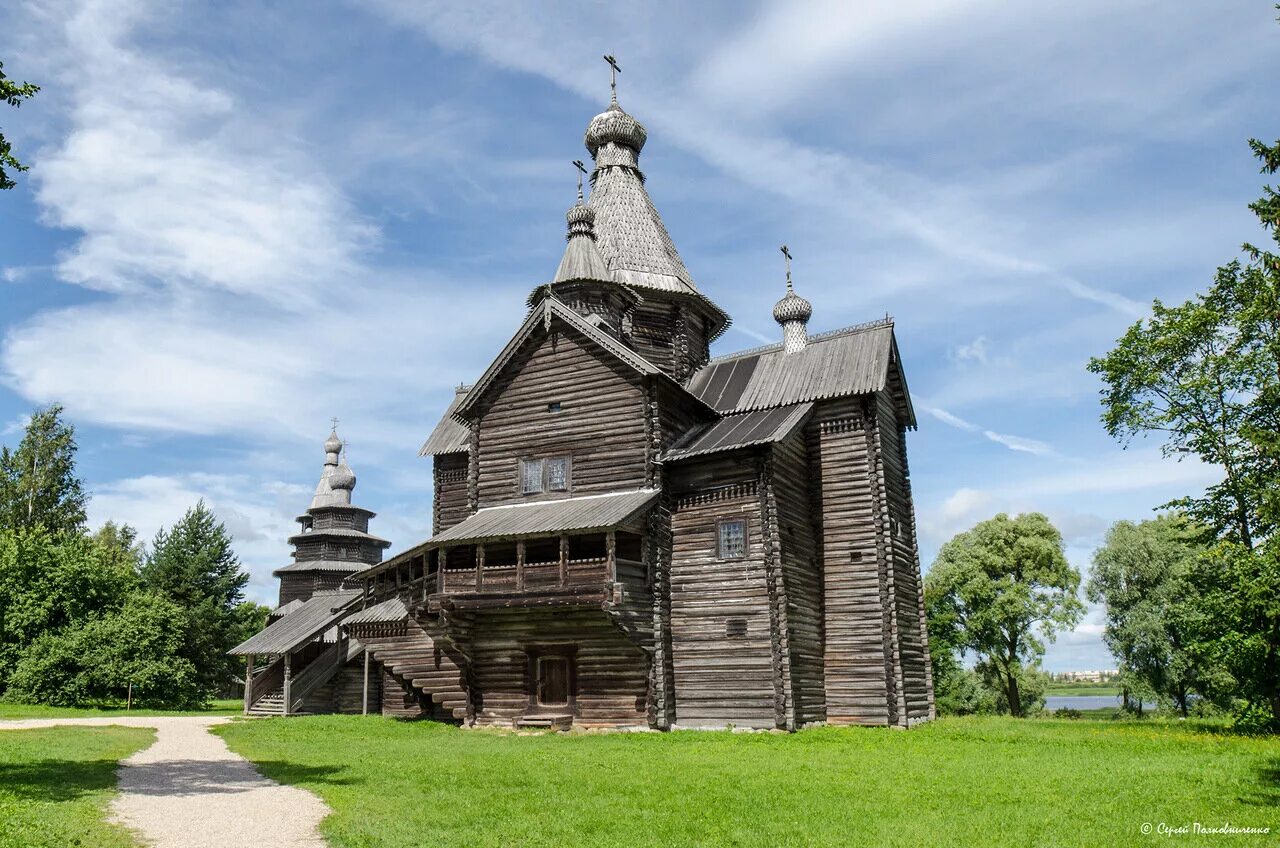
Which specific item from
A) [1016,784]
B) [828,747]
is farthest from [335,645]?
[1016,784]

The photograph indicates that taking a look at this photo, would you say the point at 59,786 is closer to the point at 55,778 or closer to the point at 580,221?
the point at 55,778

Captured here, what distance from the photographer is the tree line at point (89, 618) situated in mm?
38312

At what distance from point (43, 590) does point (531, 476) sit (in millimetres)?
26772

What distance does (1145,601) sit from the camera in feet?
134

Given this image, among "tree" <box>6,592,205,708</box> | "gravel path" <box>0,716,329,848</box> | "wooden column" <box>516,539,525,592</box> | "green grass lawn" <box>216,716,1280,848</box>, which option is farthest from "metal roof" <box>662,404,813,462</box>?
"tree" <box>6,592,205,708</box>

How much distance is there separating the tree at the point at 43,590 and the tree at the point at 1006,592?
130 feet

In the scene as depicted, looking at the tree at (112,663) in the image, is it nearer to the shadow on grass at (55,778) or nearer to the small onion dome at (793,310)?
the shadow on grass at (55,778)

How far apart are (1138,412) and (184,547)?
49628 millimetres

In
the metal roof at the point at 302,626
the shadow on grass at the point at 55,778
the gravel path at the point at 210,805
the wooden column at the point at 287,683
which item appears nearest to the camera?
the gravel path at the point at 210,805

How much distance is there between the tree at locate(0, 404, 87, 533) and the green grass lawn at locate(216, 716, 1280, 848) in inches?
1479

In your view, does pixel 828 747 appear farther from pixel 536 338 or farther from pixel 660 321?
pixel 660 321

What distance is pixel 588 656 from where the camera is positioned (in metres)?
26.0

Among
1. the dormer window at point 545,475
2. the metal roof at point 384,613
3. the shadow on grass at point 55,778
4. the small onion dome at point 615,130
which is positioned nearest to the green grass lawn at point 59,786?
the shadow on grass at point 55,778

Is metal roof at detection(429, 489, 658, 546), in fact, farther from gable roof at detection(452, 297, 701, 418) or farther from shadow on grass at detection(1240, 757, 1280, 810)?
shadow on grass at detection(1240, 757, 1280, 810)
